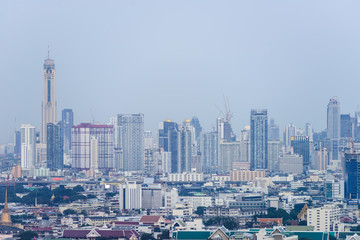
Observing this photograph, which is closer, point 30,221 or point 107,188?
point 30,221

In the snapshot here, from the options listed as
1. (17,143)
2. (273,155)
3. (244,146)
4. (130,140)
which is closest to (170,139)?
(130,140)

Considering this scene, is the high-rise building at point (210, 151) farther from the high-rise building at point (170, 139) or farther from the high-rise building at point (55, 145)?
Answer: the high-rise building at point (55, 145)

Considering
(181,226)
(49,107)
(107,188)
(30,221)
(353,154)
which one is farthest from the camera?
(49,107)

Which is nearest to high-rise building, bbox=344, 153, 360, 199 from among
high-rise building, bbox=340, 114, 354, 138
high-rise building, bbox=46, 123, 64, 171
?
high-rise building, bbox=46, 123, 64, 171

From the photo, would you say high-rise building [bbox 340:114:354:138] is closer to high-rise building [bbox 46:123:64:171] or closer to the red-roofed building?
high-rise building [bbox 46:123:64:171]

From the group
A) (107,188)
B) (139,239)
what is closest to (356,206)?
(139,239)

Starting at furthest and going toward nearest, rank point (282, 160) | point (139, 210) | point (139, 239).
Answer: point (282, 160)
point (139, 210)
point (139, 239)

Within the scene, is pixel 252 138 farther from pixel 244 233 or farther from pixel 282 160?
pixel 244 233
